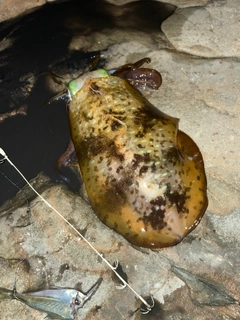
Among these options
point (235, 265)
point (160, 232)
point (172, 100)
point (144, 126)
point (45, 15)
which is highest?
point (45, 15)

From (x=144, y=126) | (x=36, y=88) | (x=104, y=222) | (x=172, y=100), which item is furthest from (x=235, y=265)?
(x=36, y=88)

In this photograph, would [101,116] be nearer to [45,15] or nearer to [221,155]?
[221,155]

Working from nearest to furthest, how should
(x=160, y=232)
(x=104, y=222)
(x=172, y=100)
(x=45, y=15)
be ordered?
1. (x=160, y=232)
2. (x=104, y=222)
3. (x=172, y=100)
4. (x=45, y=15)

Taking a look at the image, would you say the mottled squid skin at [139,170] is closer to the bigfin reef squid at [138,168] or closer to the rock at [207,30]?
the bigfin reef squid at [138,168]

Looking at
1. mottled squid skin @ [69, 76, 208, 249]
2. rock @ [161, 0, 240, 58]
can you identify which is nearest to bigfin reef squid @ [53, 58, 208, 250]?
mottled squid skin @ [69, 76, 208, 249]

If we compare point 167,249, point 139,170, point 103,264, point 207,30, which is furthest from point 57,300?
point 207,30

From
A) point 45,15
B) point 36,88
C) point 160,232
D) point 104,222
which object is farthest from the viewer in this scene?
point 45,15

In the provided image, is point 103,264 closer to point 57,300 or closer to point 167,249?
point 57,300
